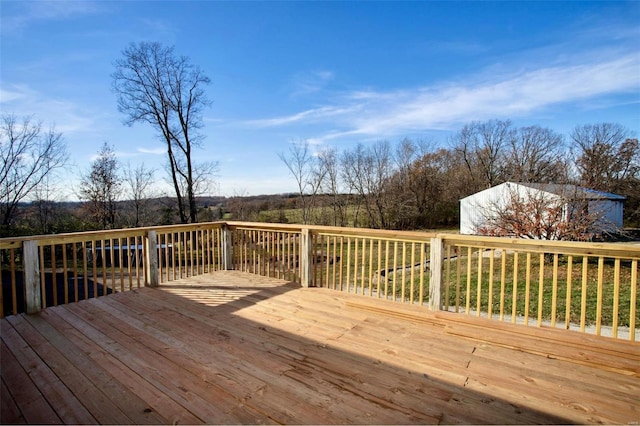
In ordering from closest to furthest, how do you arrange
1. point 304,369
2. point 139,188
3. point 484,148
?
1. point 304,369
2. point 139,188
3. point 484,148

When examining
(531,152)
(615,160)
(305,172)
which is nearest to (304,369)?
(305,172)

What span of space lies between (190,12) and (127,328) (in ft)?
19.3

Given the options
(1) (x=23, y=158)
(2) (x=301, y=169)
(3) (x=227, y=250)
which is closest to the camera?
(3) (x=227, y=250)

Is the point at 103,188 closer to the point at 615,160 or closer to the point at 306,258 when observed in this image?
the point at 306,258

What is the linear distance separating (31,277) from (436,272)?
15.2ft

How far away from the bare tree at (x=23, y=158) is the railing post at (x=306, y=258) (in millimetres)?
10744

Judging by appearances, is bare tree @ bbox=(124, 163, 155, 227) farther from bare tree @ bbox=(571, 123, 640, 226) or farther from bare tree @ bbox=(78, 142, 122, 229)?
bare tree @ bbox=(571, 123, 640, 226)

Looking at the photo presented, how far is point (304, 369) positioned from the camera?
2.18 metres

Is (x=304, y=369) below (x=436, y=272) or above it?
below

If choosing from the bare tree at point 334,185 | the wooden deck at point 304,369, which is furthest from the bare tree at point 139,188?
the wooden deck at point 304,369

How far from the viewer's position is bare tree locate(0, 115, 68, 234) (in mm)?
9586

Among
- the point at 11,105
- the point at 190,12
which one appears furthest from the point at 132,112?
the point at 190,12

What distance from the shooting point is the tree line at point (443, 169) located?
15.8 m

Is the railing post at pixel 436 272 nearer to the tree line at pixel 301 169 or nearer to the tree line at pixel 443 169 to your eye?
the tree line at pixel 301 169
